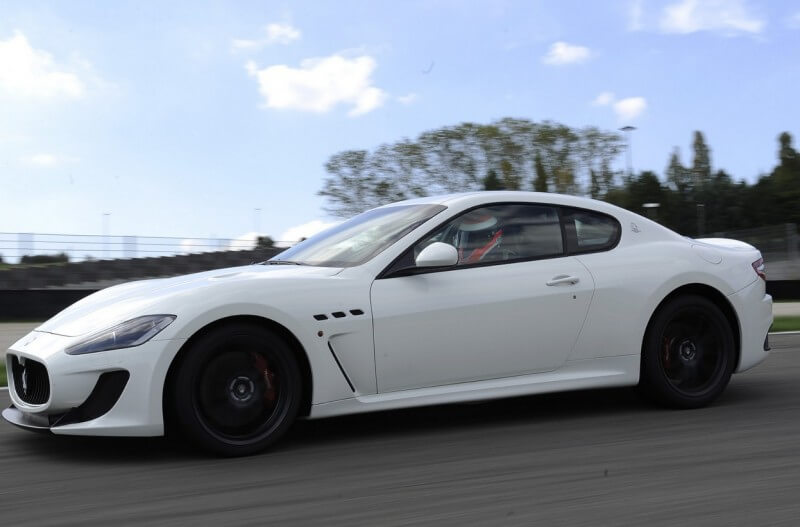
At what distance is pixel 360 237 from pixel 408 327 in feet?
2.49

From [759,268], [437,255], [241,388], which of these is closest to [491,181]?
[759,268]

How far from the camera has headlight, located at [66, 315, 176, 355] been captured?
437cm

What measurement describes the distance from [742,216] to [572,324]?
83553 millimetres

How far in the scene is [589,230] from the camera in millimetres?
5715

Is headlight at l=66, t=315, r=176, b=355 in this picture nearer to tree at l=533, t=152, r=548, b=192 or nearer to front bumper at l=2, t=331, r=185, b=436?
front bumper at l=2, t=331, r=185, b=436

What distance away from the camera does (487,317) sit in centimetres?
507

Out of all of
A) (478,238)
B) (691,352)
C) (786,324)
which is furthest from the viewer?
(786,324)

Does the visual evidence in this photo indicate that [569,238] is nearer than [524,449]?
No

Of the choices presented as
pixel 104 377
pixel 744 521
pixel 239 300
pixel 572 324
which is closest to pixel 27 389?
pixel 104 377

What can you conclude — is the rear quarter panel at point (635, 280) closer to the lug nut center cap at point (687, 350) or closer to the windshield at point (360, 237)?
the lug nut center cap at point (687, 350)

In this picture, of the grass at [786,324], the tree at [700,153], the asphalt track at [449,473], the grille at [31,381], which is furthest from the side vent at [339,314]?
the tree at [700,153]

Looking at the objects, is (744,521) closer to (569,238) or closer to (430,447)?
(430,447)

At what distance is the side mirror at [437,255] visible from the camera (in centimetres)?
484

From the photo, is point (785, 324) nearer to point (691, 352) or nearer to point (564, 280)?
point (691, 352)
